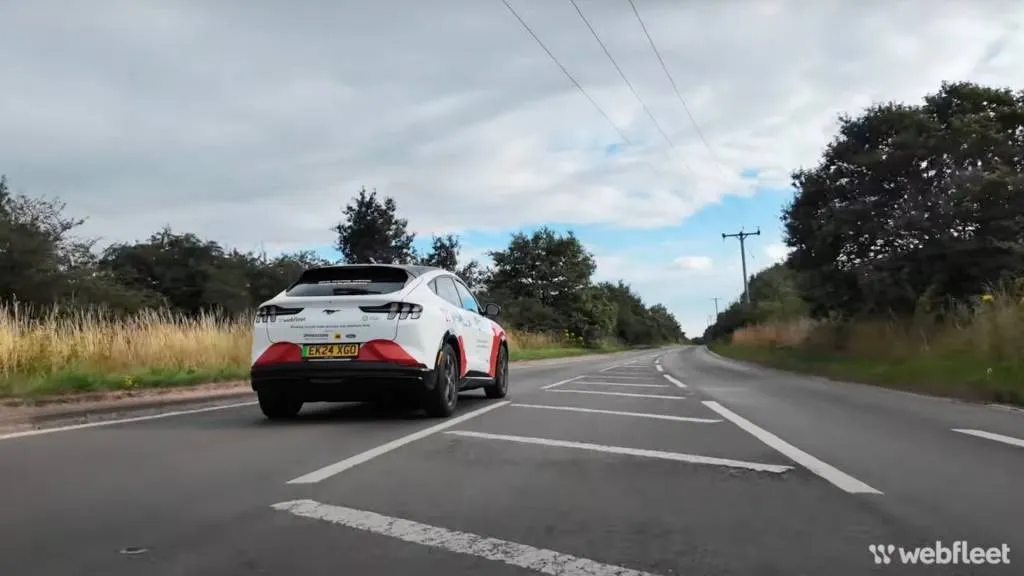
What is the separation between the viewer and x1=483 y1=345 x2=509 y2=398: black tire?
40.0 ft

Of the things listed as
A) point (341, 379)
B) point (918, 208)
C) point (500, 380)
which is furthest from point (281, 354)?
point (918, 208)

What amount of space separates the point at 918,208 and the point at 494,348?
44.0 ft

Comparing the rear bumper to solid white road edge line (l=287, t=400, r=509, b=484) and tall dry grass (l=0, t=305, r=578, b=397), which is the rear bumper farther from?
tall dry grass (l=0, t=305, r=578, b=397)

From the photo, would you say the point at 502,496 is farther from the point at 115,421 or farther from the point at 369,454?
the point at 115,421

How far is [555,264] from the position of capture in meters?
68.5

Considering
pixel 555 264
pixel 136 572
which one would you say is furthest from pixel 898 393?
pixel 555 264

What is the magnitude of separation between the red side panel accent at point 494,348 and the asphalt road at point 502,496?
105 inches

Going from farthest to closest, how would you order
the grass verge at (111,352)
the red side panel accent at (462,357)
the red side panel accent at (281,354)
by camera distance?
the grass verge at (111,352), the red side panel accent at (462,357), the red side panel accent at (281,354)

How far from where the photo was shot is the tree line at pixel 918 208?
62.0 feet

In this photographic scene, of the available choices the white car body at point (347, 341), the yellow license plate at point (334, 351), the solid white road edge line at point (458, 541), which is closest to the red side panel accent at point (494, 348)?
the white car body at point (347, 341)

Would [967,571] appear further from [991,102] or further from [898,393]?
[991,102]

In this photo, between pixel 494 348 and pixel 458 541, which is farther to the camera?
pixel 494 348

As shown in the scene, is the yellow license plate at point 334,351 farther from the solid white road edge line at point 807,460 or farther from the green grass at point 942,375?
the green grass at point 942,375

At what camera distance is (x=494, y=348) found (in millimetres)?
12172
